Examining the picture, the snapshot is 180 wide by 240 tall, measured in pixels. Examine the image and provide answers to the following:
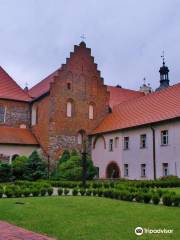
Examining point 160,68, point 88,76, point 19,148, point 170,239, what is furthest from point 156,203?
point 160,68

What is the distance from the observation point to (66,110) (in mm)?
38781

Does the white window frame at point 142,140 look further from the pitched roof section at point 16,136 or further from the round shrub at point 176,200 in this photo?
the round shrub at point 176,200

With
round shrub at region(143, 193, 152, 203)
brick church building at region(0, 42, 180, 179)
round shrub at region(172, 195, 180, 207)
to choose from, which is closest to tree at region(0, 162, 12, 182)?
brick church building at region(0, 42, 180, 179)

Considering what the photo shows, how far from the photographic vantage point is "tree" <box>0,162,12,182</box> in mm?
31219

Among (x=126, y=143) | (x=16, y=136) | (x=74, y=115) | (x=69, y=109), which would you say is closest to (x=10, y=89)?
(x=16, y=136)

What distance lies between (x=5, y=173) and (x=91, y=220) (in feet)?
75.3

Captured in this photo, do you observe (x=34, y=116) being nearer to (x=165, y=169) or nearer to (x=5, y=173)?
(x=5, y=173)

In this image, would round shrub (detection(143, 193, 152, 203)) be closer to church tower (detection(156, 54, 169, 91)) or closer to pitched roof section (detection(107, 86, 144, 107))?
pitched roof section (detection(107, 86, 144, 107))

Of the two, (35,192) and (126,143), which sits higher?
(126,143)

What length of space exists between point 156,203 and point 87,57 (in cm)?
2907

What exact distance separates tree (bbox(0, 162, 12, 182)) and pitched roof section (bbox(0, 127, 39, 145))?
15.2 feet

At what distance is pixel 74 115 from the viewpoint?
1542 inches

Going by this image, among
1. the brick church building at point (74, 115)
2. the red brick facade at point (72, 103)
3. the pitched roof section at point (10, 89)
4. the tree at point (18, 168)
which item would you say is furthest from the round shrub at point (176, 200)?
the pitched roof section at point (10, 89)

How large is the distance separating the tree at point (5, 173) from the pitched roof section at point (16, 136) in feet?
15.2
